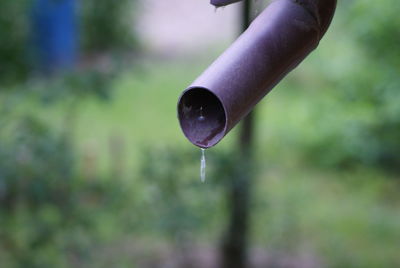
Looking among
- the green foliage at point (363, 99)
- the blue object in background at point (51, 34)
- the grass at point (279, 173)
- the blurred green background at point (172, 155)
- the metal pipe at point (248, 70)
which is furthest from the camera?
the blue object in background at point (51, 34)

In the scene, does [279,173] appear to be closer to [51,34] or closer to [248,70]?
[51,34]

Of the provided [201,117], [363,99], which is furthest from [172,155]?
[363,99]

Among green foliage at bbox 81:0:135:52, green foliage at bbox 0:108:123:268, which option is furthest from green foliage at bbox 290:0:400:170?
green foliage at bbox 81:0:135:52

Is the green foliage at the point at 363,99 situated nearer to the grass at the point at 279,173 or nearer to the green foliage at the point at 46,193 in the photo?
the grass at the point at 279,173

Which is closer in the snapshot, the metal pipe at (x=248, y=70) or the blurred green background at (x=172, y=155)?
the metal pipe at (x=248, y=70)

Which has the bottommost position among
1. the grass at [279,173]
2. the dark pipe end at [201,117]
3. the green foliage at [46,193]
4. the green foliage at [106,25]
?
the green foliage at [106,25]

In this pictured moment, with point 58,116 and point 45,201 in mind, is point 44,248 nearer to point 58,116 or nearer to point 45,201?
point 45,201

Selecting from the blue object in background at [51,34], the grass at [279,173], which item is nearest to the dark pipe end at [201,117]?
the grass at [279,173]
